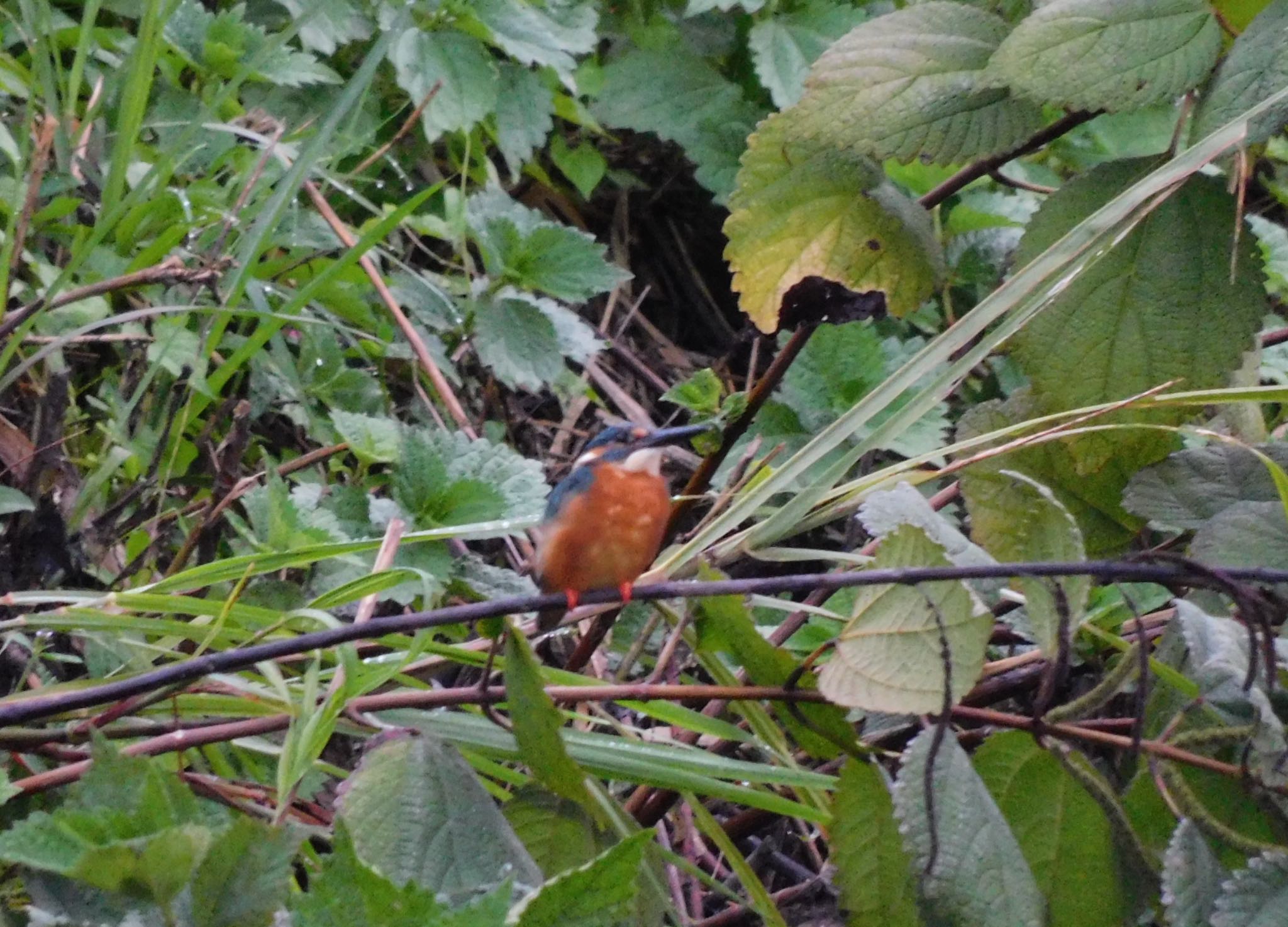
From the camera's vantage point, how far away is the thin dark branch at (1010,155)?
1653 millimetres

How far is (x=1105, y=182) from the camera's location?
1.64 m

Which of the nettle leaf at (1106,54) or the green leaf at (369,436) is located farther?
the green leaf at (369,436)

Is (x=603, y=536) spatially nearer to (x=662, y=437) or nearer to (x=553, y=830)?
(x=662, y=437)

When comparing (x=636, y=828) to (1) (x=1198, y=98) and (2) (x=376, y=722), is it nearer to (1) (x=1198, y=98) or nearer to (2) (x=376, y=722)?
(2) (x=376, y=722)

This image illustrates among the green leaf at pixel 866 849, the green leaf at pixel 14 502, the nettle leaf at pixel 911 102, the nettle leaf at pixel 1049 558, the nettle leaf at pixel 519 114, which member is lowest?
the green leaf at pixel 866 849

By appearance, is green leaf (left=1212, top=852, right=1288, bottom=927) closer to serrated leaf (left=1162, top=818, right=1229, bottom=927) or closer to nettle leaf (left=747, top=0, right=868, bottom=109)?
serrated leaf (left=1162, top=818, right=1229, bottom=927)

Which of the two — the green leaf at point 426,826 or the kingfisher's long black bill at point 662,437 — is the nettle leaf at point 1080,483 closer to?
the kingfisher's long black bill at point 662,437

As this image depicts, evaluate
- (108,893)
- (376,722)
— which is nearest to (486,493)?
(376,722)

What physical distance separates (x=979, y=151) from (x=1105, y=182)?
0.17 m

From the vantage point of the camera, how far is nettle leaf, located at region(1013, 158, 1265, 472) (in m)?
1.57

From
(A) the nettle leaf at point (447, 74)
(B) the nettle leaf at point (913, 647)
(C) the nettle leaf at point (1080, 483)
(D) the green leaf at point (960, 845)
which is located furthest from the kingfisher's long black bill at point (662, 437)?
(A) the nettle leaf at point (447, 74)

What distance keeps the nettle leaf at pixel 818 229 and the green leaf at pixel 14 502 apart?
1.03m

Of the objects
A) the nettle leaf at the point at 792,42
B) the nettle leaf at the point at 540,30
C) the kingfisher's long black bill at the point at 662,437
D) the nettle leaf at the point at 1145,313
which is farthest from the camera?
the nettle leaf at the point at 792,42

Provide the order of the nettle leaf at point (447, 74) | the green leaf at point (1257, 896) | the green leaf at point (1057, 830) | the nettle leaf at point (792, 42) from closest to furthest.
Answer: the green leaf at point (1257, 896) < the green leaf at point (1057, 830) < the nettle leaf at point (447, 74) < the nettle leaf at point (792, 42)
